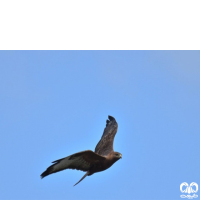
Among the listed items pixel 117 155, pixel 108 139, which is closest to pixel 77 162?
pixel 117 155

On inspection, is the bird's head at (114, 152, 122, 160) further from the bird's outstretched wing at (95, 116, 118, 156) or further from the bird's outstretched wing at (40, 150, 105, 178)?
the bird's outstretched wing at (95, 116, 118, 156)

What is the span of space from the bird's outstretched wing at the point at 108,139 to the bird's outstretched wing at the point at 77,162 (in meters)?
1.14

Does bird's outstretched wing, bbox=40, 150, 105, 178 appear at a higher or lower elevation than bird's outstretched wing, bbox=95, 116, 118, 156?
lower

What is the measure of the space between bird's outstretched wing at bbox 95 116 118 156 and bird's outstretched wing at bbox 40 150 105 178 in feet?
3.73

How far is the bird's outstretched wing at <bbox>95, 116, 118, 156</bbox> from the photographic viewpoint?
18.0 m

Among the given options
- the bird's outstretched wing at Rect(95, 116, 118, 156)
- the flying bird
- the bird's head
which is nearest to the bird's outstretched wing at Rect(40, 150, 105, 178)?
the flying bird

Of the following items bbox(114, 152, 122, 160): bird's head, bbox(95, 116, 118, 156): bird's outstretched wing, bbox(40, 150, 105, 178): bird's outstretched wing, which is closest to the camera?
bbox(40, 150, 105, 178): bird's outstretched wing

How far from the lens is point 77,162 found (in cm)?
1638

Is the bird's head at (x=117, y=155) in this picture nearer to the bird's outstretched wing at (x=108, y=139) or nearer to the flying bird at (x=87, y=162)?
the flying bird at (x=87, y=162)

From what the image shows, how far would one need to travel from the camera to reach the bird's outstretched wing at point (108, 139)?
18.0 metres

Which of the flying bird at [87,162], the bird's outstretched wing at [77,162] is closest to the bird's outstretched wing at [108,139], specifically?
the flying bird at [87,162]
